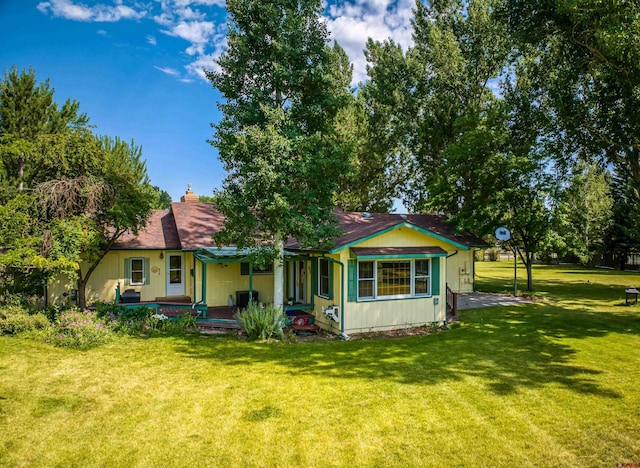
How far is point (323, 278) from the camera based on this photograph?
41.9ft

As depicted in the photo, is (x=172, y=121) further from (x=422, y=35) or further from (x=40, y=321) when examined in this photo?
(x=422, y=35)

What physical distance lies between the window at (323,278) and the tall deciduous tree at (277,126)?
955 mm

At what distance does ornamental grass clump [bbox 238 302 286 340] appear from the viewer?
11281mm

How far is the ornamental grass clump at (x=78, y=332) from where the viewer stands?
10094 mm

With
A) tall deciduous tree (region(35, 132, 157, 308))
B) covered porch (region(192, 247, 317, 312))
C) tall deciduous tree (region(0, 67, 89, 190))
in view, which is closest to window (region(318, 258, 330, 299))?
covered porch (region(192, 247, 317, 312))

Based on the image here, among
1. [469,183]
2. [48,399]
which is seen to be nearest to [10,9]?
[48,399]

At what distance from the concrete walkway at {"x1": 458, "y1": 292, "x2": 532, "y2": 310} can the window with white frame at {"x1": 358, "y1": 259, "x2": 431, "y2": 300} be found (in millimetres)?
4632

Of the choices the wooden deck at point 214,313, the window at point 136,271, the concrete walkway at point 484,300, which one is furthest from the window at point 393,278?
the window at point 136,271

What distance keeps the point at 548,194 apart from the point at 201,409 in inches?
800

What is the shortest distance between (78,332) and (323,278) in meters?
7.11

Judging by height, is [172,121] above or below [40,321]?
above

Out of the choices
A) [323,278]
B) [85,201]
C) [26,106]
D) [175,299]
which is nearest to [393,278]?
[323,278]

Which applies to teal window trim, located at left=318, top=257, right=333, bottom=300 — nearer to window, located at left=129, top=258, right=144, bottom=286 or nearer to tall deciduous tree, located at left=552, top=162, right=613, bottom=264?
window, located at left=129, top=258, right=144, bottom=286

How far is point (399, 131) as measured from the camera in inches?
1130
